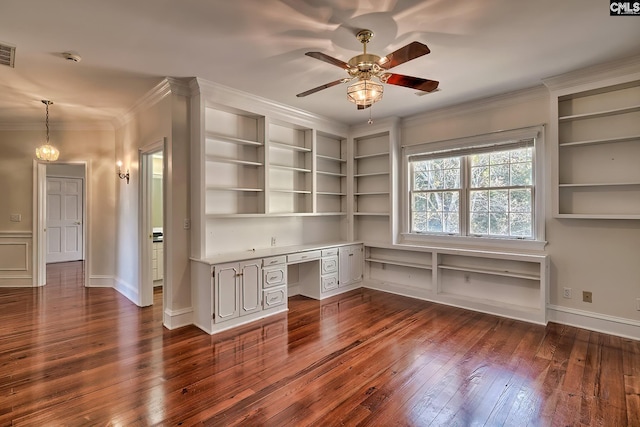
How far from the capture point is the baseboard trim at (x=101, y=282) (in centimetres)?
537

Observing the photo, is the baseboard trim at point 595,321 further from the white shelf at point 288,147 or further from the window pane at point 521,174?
the white shelf at point 288,147

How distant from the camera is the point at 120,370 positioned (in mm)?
2676

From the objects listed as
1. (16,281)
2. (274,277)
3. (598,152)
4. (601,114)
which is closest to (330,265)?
(274,277)

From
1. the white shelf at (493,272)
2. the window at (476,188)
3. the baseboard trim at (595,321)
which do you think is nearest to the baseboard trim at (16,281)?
the window at (476,188)

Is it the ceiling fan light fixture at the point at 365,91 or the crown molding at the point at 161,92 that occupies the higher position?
the crown molding at the point at 161,92

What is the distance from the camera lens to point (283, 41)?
107 inches

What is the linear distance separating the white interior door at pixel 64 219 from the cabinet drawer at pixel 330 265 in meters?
6.87

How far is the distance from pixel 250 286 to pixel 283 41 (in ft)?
8.54

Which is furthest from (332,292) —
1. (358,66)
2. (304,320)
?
(358,66)

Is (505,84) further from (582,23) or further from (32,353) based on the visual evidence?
(32,353)

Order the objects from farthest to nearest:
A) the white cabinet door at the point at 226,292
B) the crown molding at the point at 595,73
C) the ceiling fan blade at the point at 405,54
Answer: the white cabinet door at the point at 226,292 → the crown molding at the point at 595,73 → the ceiling fan blade at the point at 405,54

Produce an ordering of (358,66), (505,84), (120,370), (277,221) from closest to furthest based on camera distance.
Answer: (358,66), (120,370), (505,84), (277,221)

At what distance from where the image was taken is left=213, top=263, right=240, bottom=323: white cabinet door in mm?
3488

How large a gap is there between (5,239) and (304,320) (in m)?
5.39
